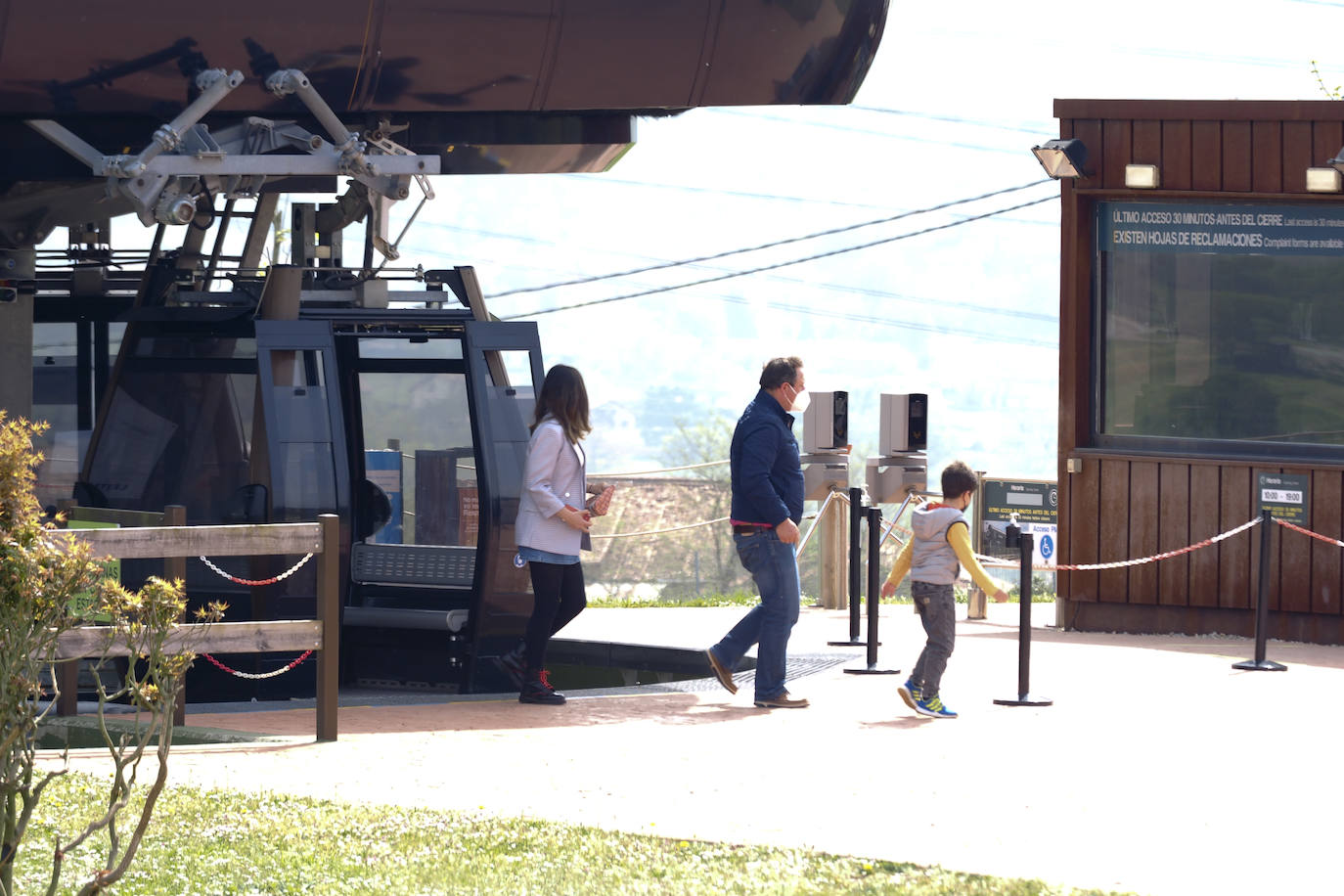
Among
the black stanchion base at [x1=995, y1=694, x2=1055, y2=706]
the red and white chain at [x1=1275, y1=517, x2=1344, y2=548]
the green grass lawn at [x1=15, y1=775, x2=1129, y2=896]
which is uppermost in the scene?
the red and white chain at [x1=1275, y1=517, x2=1344, y2=548]

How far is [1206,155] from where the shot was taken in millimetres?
13477

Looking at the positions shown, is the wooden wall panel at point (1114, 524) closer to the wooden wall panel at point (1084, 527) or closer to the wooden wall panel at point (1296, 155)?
the wooden wall panel at point (1084, 527)

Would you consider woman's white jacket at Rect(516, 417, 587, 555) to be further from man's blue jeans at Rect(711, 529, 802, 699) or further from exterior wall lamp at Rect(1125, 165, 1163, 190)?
exterior wall lamp at Rect(1125, 165, 1163, 190)

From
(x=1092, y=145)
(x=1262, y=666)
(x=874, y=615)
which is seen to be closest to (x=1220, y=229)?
(x=1092, y=145)

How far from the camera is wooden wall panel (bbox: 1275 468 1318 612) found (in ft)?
42.7

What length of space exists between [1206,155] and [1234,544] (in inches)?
112

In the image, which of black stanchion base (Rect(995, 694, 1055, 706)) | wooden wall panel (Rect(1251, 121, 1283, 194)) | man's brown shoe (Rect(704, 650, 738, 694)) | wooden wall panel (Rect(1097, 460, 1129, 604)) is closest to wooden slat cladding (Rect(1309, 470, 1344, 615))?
wooden wall panel (Rect(1097, 460, 1129, 604))

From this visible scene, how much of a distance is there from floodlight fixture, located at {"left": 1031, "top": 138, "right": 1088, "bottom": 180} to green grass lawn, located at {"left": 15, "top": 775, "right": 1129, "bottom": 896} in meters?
8.53

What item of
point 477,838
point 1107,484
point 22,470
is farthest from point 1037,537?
point 22,470

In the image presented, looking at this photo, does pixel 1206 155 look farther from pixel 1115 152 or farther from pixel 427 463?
pixel 427 463

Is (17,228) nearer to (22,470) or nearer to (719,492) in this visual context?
(22,470)

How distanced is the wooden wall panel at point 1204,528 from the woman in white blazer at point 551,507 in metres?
5.55

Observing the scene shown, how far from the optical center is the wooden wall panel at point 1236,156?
13.4 m

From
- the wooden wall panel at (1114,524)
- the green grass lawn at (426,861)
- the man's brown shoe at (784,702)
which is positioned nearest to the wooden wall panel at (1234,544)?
the wooden wall panel at (1114,524)
